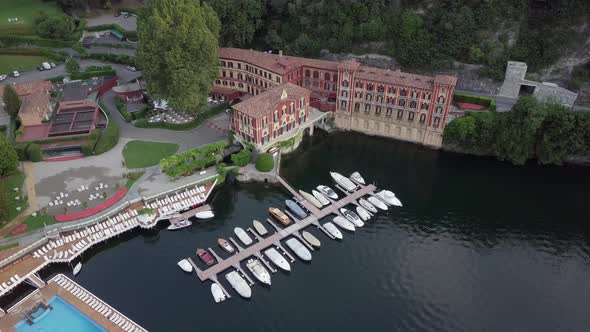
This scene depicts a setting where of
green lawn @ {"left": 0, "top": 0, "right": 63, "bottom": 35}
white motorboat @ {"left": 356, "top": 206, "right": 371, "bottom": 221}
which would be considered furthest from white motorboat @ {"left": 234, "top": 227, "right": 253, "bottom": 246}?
green lawn @ {"left": 0, "top": 0, "right": 63, "bottom": 35}

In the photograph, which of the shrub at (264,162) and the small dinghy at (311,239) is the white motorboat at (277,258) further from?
the shrub at (264,162)

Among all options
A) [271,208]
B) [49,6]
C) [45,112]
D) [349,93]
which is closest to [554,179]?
[349,93]

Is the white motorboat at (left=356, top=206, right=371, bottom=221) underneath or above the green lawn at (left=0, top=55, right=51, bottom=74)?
underneath

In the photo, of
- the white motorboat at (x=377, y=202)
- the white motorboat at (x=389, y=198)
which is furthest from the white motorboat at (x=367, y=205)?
the white motorboat at (x=389, y=198)

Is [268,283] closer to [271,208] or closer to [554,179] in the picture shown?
[271,208]

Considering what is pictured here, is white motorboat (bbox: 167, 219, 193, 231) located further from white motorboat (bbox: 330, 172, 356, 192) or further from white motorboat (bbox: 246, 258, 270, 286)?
white motorboat (bbox: 330, 172, 356, 192)
